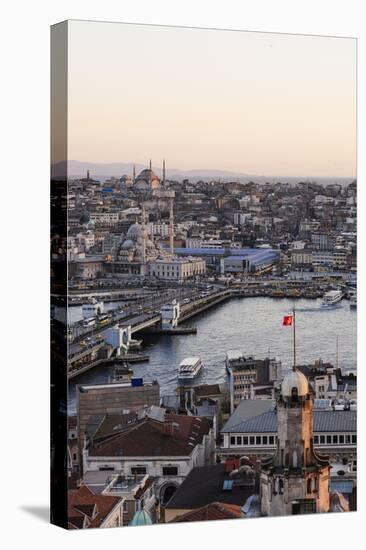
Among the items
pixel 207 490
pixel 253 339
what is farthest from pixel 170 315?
pixel 207 490

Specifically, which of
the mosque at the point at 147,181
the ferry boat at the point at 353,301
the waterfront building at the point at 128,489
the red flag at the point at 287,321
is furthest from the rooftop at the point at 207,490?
the mosque at the point at 147,181

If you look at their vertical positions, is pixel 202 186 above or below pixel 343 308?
above

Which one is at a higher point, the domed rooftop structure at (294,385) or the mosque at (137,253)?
the mosque at (137,253)

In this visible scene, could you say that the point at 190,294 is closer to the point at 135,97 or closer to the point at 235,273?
the point at 235,273

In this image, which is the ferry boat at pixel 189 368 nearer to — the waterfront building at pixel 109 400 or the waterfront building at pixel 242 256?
the waterfront building at pixel 109 400

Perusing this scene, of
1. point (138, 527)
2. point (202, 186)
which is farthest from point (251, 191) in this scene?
point (138, 527)

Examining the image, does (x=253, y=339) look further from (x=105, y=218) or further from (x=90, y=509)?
(x=90, y=509)

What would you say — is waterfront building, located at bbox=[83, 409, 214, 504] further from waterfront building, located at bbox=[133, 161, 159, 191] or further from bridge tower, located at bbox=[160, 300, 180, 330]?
waterfront building, located at bbox=[133, 161, 159, 191]
